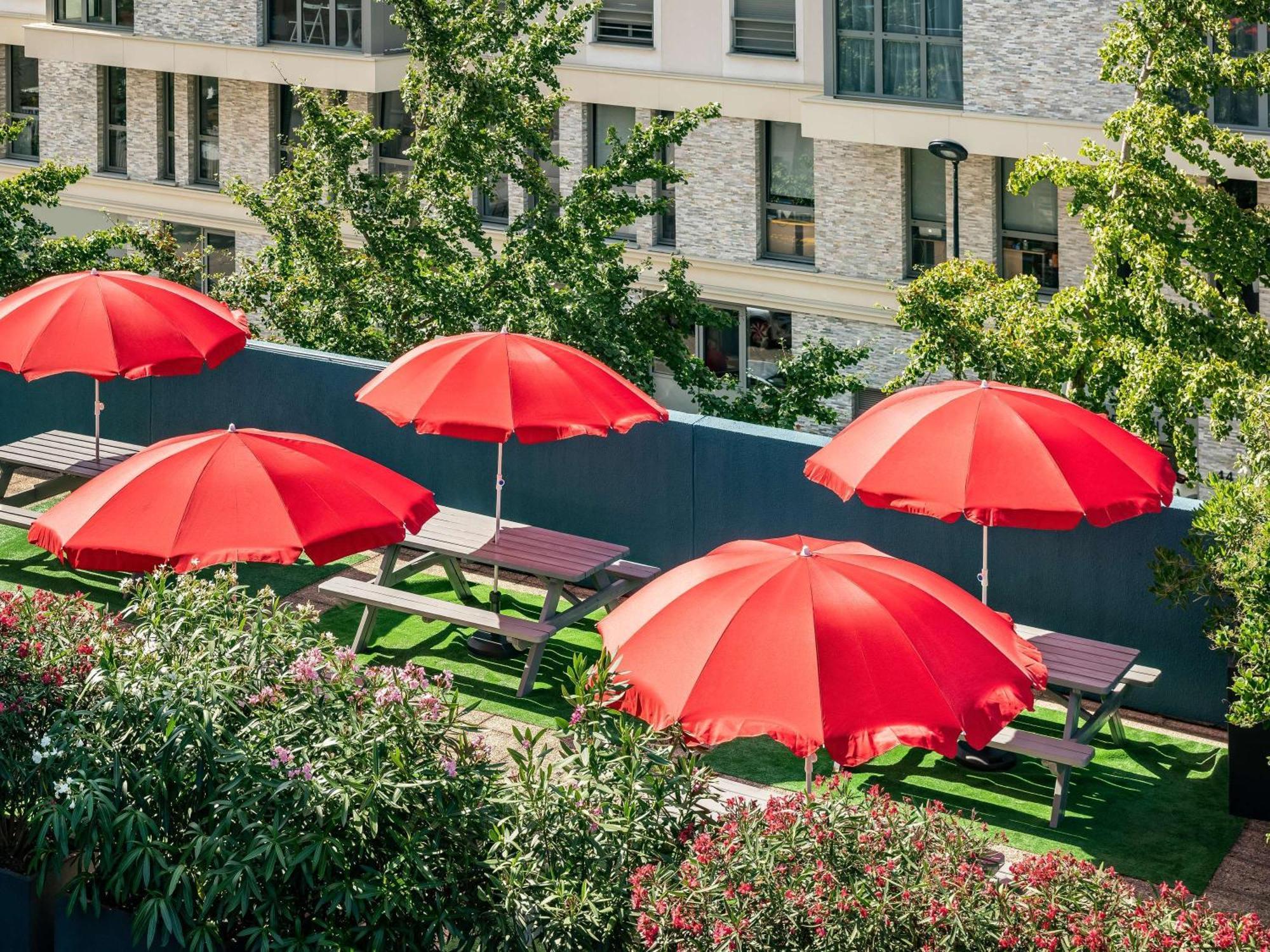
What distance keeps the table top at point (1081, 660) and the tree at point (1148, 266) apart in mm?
2888

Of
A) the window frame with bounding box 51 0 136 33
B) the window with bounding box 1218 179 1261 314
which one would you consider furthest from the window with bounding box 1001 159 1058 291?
the window frame with bounding box 51 0 136 33

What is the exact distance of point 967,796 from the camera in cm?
1130

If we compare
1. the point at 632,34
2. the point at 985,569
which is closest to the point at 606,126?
the point at 632,34

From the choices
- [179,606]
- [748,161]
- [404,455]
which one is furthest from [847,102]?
[179,606]

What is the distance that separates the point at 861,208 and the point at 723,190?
10.5 ft

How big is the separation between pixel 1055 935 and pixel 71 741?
4292 mm

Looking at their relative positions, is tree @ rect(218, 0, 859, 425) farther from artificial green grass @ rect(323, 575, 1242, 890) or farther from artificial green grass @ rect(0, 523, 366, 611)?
artificial green grass @ rect(323, 575, 1242, 890)

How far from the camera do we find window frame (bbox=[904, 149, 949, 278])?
106 ft

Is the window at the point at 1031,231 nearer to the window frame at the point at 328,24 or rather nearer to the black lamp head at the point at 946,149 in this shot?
the black lamp head at the point at 946,149

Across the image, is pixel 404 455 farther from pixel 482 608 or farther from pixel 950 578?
pixel 950 578

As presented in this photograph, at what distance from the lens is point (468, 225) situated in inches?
725

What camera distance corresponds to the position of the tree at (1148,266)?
14609mm

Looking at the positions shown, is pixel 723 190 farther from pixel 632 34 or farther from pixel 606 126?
pixel 632 34

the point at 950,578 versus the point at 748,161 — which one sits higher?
the point at 748,161
